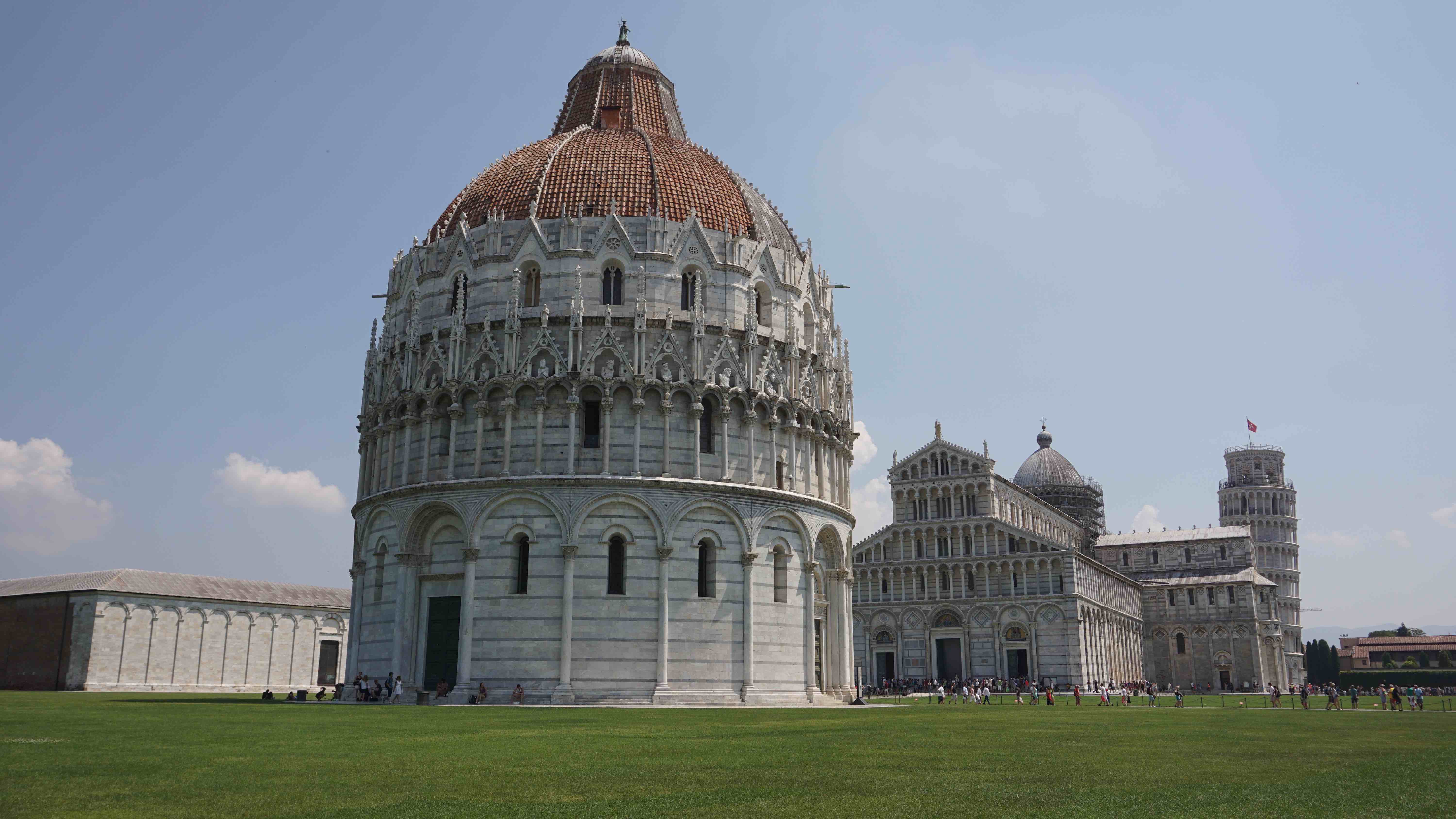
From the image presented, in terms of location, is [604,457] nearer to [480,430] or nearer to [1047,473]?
[480,430]

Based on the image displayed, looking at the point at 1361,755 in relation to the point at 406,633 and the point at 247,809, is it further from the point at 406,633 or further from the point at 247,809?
the point at 406,633

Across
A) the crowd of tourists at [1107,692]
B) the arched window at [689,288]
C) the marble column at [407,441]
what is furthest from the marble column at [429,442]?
the crowd of tourists at [1107,692]

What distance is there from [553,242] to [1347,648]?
131069 millimetres

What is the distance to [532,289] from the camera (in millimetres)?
44312

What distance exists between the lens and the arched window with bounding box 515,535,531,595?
131ft

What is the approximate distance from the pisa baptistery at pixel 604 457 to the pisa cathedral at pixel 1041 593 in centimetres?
3864

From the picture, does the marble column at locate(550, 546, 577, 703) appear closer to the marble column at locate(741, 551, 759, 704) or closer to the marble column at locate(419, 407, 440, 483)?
the marble column at locate(741, 551, 759, 704)

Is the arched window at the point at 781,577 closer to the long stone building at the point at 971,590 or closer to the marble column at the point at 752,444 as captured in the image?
the marble column at the point at 752,444

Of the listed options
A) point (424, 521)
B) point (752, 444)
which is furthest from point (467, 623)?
point (752, 444)

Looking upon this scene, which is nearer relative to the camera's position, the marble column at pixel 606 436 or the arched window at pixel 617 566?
the arched window at pixel 617 566

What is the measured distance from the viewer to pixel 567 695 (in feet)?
125

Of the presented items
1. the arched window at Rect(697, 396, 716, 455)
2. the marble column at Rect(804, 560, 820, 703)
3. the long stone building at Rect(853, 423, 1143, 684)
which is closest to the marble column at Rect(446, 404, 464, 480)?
the arched window at Rect(697, 396, 716, 455)

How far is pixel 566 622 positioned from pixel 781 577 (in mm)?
8598

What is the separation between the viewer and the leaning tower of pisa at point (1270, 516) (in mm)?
125250
